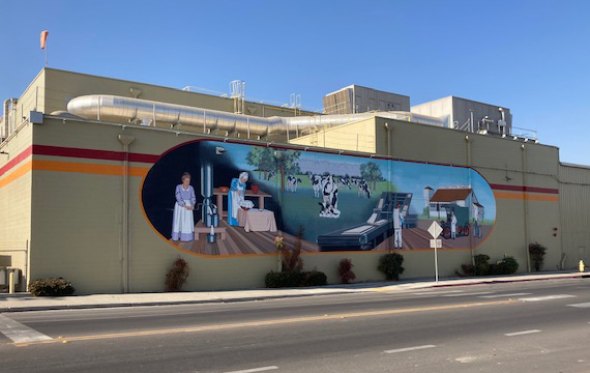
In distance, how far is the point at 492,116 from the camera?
161 feet

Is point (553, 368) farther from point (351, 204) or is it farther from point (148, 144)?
point (351, 204)

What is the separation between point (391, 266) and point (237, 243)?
8933 millimetres

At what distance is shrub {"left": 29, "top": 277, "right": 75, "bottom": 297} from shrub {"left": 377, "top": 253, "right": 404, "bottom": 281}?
613 inches

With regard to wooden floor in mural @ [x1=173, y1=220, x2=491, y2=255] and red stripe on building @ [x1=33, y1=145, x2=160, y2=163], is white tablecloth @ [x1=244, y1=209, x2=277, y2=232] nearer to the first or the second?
wooden floor in mural @ [x1=173, y1=220, x2=491, y2=255]

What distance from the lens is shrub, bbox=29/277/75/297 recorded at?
1950 centimetres

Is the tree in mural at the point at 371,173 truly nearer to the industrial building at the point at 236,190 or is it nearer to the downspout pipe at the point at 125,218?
the industrial building at the point at 236,190

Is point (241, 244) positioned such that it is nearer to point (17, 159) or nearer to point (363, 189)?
point (363, 189)

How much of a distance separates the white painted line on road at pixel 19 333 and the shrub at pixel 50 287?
21.5ft

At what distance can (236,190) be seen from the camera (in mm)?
24812

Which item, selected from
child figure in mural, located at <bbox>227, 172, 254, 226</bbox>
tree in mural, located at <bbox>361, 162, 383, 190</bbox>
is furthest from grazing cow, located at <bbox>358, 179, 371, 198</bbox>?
child figure in mural, located at <bbox>227, 172, 254, 226</bbox>

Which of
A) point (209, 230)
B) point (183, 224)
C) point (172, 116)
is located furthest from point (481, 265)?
point (172, 116)

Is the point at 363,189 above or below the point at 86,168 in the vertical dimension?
below

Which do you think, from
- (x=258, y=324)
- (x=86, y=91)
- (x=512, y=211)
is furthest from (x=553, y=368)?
(x=512, y=211)

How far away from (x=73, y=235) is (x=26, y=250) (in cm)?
174
